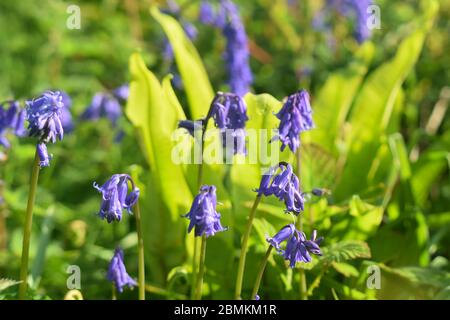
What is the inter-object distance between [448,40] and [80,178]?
2.28m

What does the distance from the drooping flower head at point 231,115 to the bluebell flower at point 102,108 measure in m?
1.17

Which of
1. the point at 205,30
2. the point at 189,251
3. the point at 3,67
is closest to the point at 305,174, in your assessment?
the point at 189,251

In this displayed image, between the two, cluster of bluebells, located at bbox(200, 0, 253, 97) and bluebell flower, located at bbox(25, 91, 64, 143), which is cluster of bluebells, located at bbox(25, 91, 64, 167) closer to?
bluebell flower, located at bbox(25, 91, 64, 143)

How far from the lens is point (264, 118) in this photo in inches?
91.1

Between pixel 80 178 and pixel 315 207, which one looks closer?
pixel 315 207

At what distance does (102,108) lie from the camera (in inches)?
121

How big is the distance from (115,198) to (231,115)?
1.30 ft

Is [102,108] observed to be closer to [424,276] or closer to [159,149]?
[159,149]

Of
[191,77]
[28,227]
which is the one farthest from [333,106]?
[28,227]

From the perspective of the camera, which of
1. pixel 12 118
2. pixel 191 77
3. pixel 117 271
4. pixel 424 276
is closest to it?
pixel 117 271

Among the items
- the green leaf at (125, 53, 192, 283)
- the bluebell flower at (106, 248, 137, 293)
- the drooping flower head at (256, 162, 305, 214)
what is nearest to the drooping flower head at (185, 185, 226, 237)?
the drooping flower head at (256, 162, 305, 214)

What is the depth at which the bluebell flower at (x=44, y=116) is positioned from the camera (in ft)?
5.75

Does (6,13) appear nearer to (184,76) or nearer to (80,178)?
(80,178)

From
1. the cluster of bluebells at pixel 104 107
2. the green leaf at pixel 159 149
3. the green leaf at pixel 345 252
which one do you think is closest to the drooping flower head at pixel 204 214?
the green leaf at pixel 345 252
